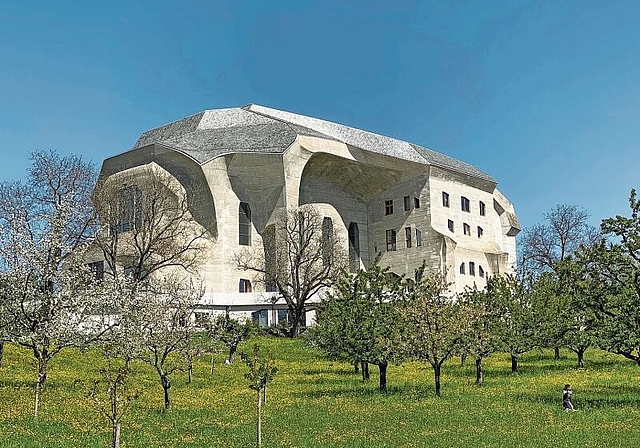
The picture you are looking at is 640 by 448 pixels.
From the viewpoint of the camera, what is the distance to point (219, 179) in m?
63.3

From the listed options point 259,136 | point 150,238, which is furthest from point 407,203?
point 150,238

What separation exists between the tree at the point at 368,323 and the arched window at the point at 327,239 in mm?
29888

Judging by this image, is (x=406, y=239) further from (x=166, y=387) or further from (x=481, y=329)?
(x=166, y=387)

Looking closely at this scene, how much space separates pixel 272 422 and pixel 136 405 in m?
6.16

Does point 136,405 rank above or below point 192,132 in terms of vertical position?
below

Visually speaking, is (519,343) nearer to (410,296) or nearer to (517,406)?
(410,296)

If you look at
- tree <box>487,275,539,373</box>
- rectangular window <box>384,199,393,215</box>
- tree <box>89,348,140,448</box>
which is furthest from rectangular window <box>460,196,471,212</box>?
tree <box>89,348,140,448</box>

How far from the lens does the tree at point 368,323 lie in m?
28.3

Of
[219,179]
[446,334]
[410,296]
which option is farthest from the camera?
[219,179]

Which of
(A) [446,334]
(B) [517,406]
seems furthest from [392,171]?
(B) [517,406]

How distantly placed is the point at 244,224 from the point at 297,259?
1069cm

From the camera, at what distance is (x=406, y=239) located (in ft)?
241

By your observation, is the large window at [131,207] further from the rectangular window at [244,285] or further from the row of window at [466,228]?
the row of window at [466,228]

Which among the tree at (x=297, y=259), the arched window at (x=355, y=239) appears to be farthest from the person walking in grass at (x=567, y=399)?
the arched window at (x=355, y=239)
